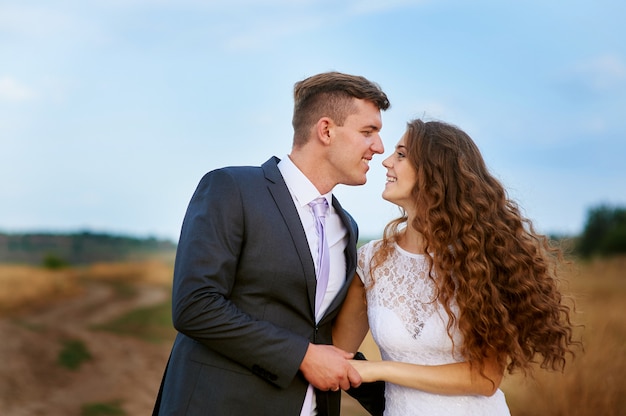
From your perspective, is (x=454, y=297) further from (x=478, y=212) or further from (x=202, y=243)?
(x=202, y=243)

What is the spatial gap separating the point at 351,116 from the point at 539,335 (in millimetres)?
1265

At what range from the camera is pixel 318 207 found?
3.13 metres

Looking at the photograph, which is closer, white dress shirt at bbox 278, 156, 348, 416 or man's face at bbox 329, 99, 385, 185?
white dress shirt at bbox 278, 156, 348, 416

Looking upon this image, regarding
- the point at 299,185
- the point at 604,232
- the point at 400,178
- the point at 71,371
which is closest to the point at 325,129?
the point at 299,185

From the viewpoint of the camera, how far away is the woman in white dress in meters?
2.88

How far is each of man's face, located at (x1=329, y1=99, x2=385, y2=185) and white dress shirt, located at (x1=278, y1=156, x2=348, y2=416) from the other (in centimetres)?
14

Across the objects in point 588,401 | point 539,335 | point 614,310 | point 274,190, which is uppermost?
point 274,190

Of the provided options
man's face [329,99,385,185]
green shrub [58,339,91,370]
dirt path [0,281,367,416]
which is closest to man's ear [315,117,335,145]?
man's face [329,99,385,185]

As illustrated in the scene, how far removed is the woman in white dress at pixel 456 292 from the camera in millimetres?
2875

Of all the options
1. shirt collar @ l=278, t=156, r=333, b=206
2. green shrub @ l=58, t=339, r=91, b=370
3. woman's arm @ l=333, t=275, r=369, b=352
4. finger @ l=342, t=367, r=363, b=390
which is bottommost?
green shrub @ l=58, t=339, r=91, b=370

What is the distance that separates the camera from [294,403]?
2852mm

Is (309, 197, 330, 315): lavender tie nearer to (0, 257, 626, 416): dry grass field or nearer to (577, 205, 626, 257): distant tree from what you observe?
(0, 257, 626, 416): dry grass field

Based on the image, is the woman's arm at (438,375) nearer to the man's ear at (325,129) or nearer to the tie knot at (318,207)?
the tie knot at (318,207)

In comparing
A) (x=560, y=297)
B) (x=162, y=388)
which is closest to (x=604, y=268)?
(x=560, y=297)
